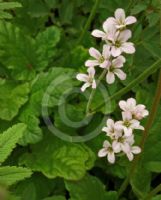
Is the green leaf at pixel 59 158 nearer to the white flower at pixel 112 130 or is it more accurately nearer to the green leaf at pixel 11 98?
the green leaf at pixel 11 98

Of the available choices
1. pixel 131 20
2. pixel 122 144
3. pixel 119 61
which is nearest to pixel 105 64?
pixel 119 61

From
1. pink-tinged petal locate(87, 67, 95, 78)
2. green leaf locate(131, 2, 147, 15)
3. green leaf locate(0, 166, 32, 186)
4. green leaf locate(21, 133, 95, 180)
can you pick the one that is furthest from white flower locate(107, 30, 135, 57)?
green leaf locate(21, 133, 95, 180)

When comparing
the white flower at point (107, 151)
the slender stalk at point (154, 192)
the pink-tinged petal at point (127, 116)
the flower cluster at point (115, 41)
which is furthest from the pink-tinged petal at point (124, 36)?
the slender stalk at point (154, 192)

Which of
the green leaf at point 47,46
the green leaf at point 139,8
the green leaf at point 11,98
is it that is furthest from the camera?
the green leaf at point 47,46

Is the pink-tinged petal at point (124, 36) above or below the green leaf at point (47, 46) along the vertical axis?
above

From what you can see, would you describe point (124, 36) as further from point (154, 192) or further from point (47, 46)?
point (47, 46)

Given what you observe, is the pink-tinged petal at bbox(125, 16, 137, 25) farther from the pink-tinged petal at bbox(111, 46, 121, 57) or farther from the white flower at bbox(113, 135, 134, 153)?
the white flower at bbox(113, 135, 134, 153)
